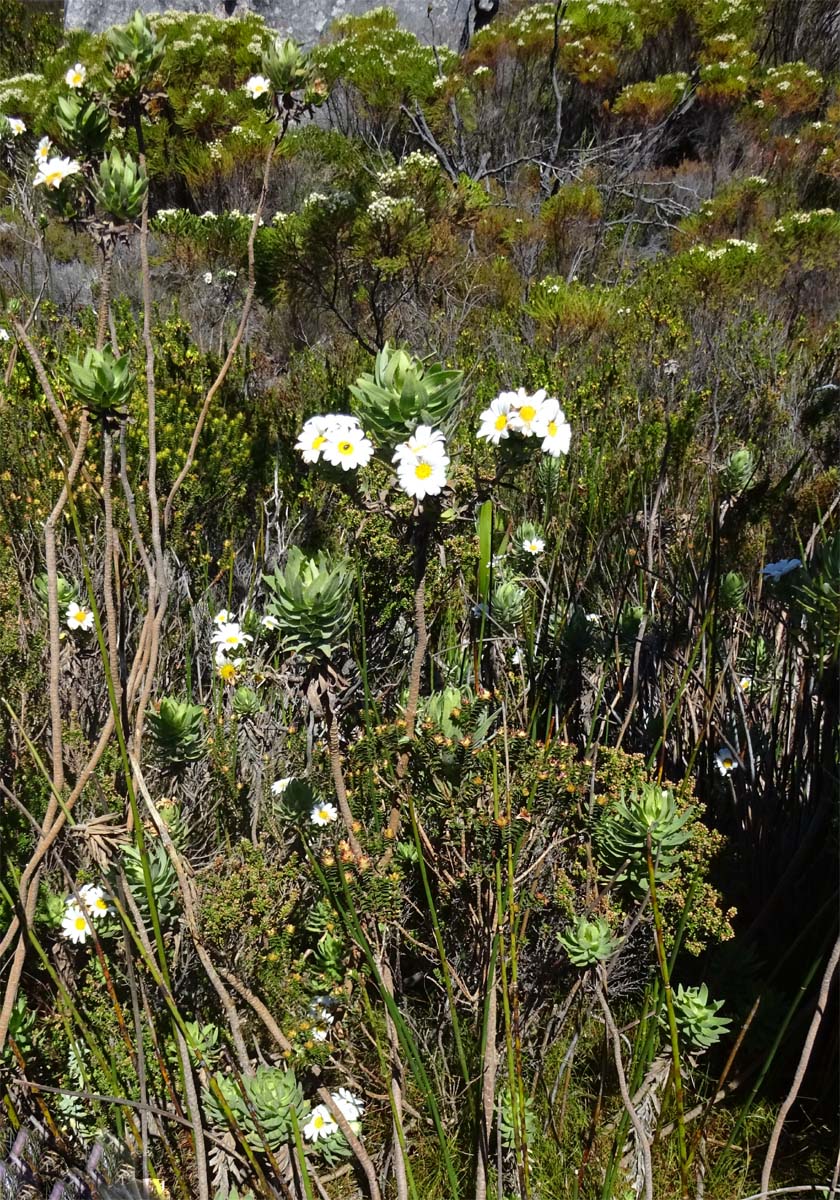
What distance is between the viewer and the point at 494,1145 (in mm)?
1336

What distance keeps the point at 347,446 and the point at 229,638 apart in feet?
3.49

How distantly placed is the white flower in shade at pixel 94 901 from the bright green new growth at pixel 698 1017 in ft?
3.37

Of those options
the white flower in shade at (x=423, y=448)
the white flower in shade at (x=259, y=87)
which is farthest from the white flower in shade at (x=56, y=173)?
the white flower in shade at (x=423, y=448)

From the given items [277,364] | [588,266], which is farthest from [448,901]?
[588,266]

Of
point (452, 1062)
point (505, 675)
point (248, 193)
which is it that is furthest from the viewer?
point (248, 193)

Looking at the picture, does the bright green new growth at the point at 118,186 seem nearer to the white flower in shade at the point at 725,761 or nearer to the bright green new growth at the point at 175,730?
the bright green new growth at the point at 175,730

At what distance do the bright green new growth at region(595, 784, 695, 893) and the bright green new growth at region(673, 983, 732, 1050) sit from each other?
0.23 metres

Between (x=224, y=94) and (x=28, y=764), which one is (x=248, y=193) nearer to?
(x=224, y=94)

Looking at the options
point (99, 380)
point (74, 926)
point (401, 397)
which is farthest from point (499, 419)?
point (74, 926)

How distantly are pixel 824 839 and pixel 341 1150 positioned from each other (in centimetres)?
109

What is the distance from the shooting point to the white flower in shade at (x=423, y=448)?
3.53 ft

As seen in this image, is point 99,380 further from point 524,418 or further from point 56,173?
point 524,418

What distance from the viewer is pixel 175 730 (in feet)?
4.97

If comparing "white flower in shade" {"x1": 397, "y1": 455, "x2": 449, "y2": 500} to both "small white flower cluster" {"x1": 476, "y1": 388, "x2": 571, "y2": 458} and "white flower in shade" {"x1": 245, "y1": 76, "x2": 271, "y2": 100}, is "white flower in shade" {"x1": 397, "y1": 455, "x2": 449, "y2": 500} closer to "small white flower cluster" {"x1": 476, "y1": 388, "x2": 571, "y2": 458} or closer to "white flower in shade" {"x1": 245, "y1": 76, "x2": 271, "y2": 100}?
"small white flower cluster" {"x1": 476, "y1": 388, "x2": 571, "y2": 458}
